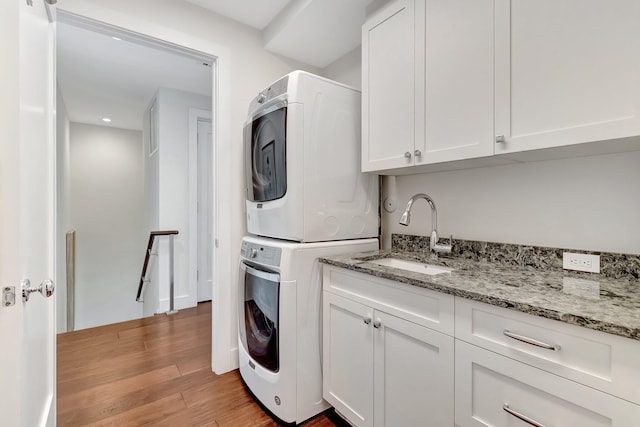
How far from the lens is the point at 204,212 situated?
363 centimetres

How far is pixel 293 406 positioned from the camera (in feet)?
5.01

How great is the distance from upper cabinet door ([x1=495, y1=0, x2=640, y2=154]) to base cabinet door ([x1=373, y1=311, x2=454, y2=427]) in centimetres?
83

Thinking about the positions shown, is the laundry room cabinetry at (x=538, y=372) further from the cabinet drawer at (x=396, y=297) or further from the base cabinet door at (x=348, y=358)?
the base cabinet door at (x=348, y=358)

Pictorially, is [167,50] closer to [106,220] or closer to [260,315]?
[260,315]

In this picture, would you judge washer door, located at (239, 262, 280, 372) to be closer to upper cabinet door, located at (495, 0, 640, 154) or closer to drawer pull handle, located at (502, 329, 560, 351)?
drawer pull handle, located at (502, 329, 560, 351)

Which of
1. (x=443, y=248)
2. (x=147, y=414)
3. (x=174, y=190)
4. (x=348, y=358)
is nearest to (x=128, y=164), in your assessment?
(x=174, y=190)

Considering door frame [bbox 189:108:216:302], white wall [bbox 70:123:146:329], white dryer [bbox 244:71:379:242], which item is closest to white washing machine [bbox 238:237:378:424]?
white dryer [bbox 244:71:379:242]

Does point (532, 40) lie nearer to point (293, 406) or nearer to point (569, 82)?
point (569, 82)

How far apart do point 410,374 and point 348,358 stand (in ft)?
1.22

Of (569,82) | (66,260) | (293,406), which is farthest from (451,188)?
(66,260)

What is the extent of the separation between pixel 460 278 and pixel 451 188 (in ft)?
2.34

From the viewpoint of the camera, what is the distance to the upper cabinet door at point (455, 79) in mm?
1212

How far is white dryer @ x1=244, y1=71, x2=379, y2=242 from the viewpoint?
159cm

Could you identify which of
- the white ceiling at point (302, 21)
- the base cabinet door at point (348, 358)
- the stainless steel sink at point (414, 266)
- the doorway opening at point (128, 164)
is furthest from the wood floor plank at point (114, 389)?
the white ceiling at point (302, 21)
